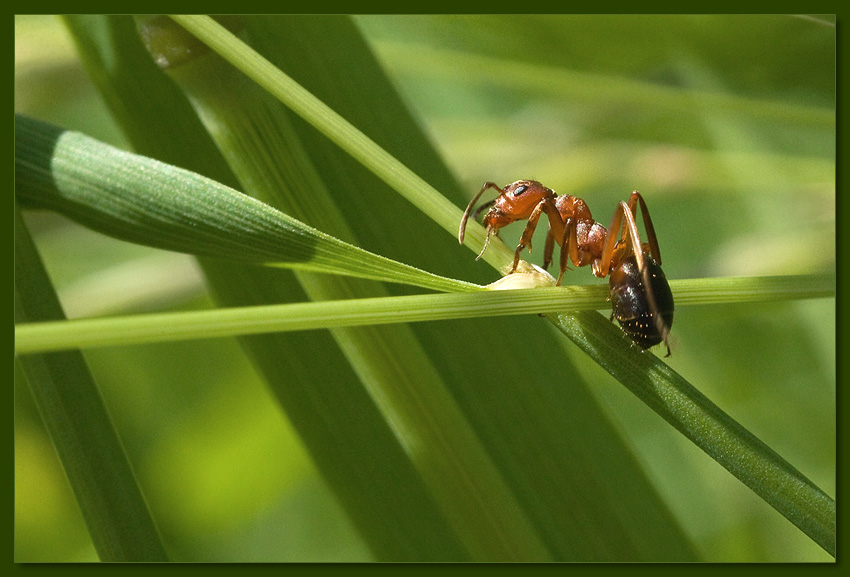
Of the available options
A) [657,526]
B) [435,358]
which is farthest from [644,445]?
[435,358]

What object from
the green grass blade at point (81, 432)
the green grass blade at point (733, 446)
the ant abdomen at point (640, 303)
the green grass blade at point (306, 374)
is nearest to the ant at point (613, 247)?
the ant abdomen at point (640, 303)

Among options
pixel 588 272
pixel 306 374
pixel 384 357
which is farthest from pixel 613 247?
pixel 588 272

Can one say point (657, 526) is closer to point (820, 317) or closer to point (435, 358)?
point (435, 358)

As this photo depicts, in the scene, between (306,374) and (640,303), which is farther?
(306,374)

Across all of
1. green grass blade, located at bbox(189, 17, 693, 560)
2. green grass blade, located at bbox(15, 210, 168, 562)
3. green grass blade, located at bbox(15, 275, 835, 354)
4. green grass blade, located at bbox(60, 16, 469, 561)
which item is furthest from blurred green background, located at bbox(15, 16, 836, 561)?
green grass blade, located at bbox(15, 275, 835, 354)

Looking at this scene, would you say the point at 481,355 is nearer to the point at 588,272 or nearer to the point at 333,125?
the point at 333,125

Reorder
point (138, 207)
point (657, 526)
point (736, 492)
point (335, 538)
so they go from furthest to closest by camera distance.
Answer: point (335, 538) → point (736, 492) → point (657, 526) → point (138, 207)
